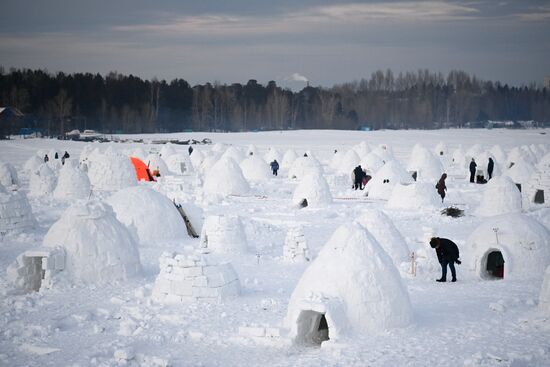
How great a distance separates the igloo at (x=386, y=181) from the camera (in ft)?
98.9

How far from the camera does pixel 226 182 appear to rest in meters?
32.0

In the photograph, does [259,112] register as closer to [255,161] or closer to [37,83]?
[37,83]

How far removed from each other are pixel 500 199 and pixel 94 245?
15699 millimetres

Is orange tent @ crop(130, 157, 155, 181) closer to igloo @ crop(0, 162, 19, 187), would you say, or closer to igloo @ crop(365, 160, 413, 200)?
igloo @ crop(0, 162, 19, 187)

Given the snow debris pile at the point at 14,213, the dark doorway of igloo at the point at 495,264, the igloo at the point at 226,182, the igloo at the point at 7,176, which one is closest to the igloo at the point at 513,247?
the dark doorway of igloo at the point at 495,264

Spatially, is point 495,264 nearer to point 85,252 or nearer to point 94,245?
point 94,245

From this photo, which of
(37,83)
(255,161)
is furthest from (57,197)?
(37,83)

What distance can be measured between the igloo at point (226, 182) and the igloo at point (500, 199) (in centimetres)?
1196

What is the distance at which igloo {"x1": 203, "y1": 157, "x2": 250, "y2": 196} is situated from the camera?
31.8 meters

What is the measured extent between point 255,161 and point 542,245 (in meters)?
26.8

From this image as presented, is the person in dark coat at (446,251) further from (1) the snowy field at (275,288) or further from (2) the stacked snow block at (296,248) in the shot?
(2) the stacked snow block at (296,248)

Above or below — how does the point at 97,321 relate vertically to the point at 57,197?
below

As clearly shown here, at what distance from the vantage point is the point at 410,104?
10844 cm

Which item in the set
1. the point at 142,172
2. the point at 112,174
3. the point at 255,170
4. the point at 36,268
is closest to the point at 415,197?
the point at 112,174
